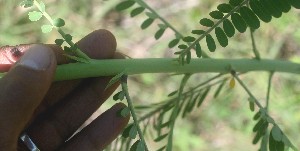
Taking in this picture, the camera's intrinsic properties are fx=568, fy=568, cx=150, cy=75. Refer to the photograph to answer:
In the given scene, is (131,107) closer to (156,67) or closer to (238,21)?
(156,67)

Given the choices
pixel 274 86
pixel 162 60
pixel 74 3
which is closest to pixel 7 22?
pixel 74 3

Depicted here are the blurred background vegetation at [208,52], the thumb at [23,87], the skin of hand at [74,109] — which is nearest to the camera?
the thumb at [23,87]

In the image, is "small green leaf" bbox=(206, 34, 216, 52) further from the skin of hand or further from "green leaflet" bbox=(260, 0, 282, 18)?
the skin of hand

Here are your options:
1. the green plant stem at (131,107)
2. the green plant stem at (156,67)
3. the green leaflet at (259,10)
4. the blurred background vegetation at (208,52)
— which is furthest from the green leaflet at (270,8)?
the blurred background vegetation at (208,52)

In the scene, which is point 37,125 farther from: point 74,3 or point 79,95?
point 74,3

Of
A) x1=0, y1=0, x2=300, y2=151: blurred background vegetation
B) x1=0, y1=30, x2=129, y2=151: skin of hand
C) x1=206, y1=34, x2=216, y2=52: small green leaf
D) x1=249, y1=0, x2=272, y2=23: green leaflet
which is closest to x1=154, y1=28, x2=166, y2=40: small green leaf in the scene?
x1=0, y1=30, x2=129, y2=151: skin of hand

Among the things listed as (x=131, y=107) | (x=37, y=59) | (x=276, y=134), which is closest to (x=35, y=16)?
(x=37, y=59)

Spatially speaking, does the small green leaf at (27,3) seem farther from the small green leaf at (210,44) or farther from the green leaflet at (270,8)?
the green leaflet at (270,8)
